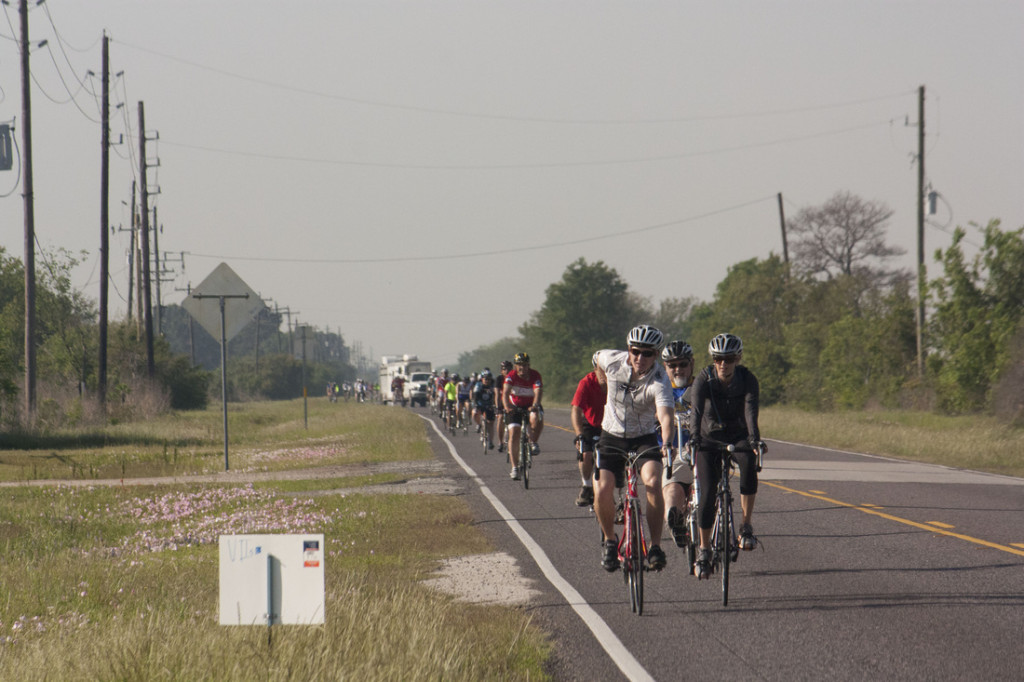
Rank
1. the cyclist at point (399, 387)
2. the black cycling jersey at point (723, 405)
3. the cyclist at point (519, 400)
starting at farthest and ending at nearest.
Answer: the cyclist at point (399, 387), the cyclist at point (519, 400), the black cycling jersey at point (723, 405)

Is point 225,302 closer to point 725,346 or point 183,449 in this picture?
point 183,449

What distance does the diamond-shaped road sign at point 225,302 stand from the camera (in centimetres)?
2048

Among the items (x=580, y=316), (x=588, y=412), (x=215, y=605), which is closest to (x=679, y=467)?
(x=588, y=412)

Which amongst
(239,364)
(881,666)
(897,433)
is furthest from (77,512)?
(239,364)

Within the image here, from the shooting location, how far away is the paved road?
672cm

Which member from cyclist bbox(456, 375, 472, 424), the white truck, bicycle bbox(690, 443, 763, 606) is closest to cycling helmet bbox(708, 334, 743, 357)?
bicycle bbox(690, 443, 763, 606)

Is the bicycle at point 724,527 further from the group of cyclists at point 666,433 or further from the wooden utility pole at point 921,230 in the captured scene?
the wooden utility pole at point 921,230

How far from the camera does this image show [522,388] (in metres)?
18.8

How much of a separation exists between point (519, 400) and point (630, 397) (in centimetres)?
1007

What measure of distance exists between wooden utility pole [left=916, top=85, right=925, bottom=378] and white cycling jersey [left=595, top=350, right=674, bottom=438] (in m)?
30.6

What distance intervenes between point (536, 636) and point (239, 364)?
439 ft

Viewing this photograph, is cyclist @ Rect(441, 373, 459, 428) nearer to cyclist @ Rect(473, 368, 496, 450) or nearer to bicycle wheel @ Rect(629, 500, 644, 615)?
cyclist @ Rect(473, 368, 496, 450)

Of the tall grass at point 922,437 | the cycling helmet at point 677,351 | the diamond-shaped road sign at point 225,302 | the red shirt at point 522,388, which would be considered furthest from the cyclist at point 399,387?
the cycling helmet at point 677,351

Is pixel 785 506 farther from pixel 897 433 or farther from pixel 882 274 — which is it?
pixel 882 274
